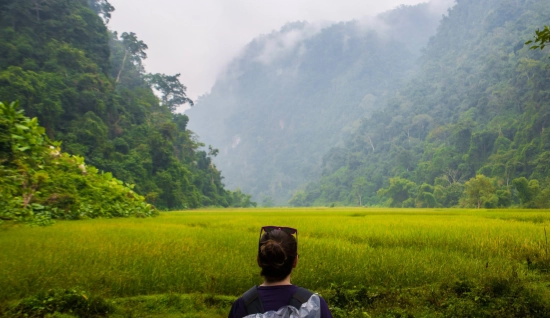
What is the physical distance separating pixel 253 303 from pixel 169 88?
57.1 m

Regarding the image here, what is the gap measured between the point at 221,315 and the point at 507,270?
3.87m

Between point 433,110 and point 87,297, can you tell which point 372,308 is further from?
point 433,110

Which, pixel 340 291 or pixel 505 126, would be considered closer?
pixel 340 291

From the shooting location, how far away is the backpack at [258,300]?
84.3 inches

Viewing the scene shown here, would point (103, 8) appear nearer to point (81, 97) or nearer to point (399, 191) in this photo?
point (81, 97)

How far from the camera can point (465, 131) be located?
54.4 m

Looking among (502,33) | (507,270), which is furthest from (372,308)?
(502,33)

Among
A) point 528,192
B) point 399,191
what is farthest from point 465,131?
point 528,192

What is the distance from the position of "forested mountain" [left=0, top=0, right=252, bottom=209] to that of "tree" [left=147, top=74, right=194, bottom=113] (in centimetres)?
1544

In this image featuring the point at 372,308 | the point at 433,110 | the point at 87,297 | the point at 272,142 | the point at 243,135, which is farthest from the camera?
the point at 243,135

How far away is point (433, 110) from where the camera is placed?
78812 millimetres

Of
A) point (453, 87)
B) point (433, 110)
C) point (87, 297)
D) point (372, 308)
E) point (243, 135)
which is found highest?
point (243, 135)

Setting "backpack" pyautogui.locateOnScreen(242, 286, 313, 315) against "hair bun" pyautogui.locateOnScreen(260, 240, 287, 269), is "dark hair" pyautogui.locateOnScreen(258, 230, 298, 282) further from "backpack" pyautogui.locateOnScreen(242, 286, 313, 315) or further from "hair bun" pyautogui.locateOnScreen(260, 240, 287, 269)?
"backpack" pyautogui.locateOnScreen(242, 286, 313, 315)

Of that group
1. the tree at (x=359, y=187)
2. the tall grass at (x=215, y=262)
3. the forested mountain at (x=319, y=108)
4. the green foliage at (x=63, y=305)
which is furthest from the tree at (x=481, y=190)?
the forested mountain at (x=319, y=108)
